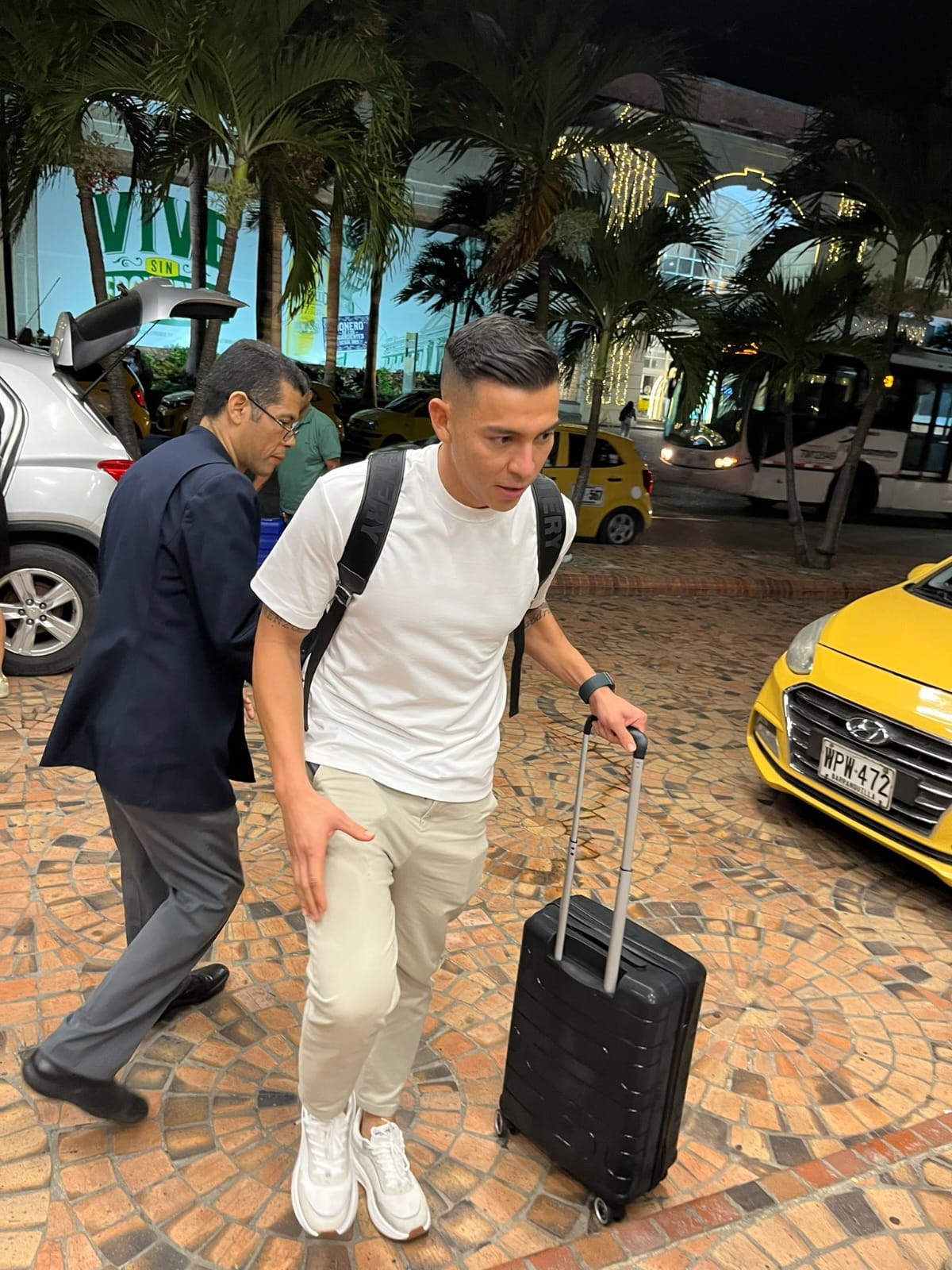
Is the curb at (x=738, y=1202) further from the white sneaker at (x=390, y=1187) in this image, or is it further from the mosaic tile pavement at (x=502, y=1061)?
the white sneaker at (x=390, y=1187)

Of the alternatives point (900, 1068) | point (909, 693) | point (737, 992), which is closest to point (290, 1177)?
point (737, 992)

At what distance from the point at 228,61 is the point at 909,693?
17.9ft

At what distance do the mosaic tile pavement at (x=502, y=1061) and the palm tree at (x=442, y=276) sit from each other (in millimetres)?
17075

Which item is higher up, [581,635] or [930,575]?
[930,575]

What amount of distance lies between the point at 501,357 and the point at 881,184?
9064 millimetres

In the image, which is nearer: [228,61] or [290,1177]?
[290,1177]

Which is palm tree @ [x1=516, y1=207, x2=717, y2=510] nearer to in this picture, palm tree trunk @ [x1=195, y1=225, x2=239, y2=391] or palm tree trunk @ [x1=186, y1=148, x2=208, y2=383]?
palm tree trunk @ [x1=195, y1=225, x2=239, y2=391]

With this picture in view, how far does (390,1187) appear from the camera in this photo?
193cm

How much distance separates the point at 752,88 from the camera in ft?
43.5

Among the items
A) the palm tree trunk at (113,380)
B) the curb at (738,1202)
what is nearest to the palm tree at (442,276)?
the palm tree trunk at (113,380)

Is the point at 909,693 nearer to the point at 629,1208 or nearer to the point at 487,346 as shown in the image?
the point at 629,1208

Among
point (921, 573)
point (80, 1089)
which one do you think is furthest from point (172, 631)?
point (921, 573)

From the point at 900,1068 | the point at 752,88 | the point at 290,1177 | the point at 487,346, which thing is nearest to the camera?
the point at 487,346

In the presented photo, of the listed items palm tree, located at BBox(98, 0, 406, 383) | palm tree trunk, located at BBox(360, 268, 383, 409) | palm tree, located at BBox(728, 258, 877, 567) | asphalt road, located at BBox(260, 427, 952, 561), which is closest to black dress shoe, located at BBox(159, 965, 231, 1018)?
palm tree, located at BBox(98, 0, 406, 383)
